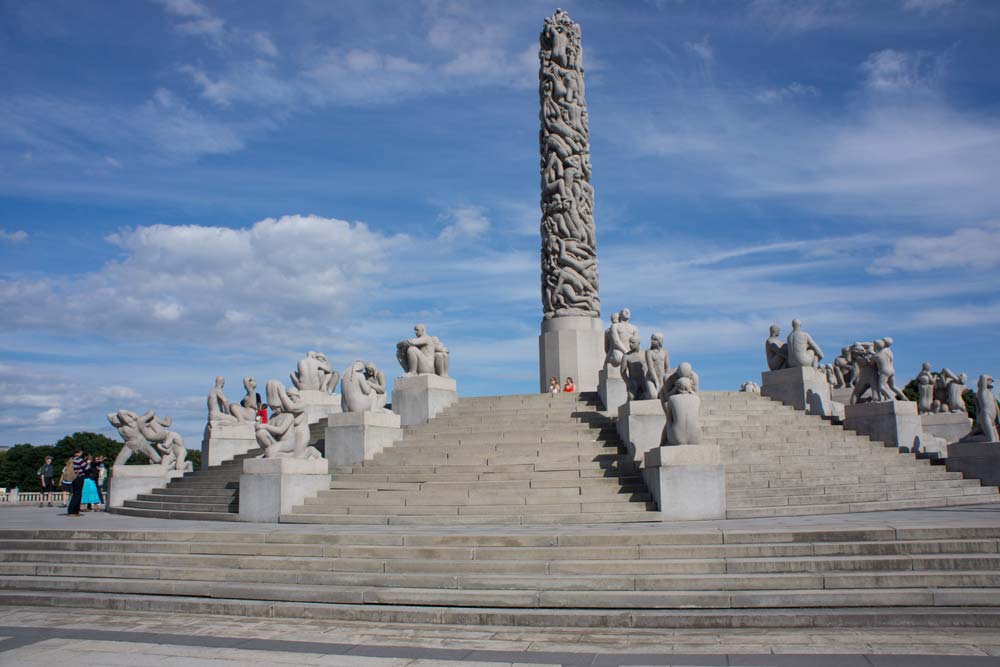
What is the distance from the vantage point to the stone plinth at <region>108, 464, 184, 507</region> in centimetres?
2102

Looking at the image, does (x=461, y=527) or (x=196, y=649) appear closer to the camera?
(x=196, y=649)

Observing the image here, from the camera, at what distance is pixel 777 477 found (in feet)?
50.3

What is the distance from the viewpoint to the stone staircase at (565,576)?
334 inches

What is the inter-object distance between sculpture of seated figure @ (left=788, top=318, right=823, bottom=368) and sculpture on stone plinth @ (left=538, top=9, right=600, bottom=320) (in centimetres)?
792

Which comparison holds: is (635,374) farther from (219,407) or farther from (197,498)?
(219,407)

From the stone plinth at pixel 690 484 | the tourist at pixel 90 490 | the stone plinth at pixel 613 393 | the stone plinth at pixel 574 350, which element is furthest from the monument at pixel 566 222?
the tourist at pixel 90 490

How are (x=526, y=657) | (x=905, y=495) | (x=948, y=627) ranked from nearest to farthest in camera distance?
1. (x=526, y=657)
2. (x=948, y=627)
3. (x=905, y=495)

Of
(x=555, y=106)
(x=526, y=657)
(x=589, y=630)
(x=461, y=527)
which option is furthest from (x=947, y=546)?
(x=555, y=106)

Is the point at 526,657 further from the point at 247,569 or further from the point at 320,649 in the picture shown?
the point at 247,569

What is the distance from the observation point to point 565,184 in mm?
28375

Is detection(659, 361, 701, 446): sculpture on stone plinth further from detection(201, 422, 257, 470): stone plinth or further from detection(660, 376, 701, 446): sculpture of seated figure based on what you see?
detection(201, 422, 257, 470): stone plinth

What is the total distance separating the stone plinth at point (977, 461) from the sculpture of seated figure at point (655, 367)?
6.42 meters

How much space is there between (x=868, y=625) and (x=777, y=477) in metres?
7.46

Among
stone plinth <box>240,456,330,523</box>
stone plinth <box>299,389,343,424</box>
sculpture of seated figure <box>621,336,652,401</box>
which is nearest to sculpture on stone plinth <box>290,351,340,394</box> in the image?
stone plinth <box>299,389,343,424</box>
